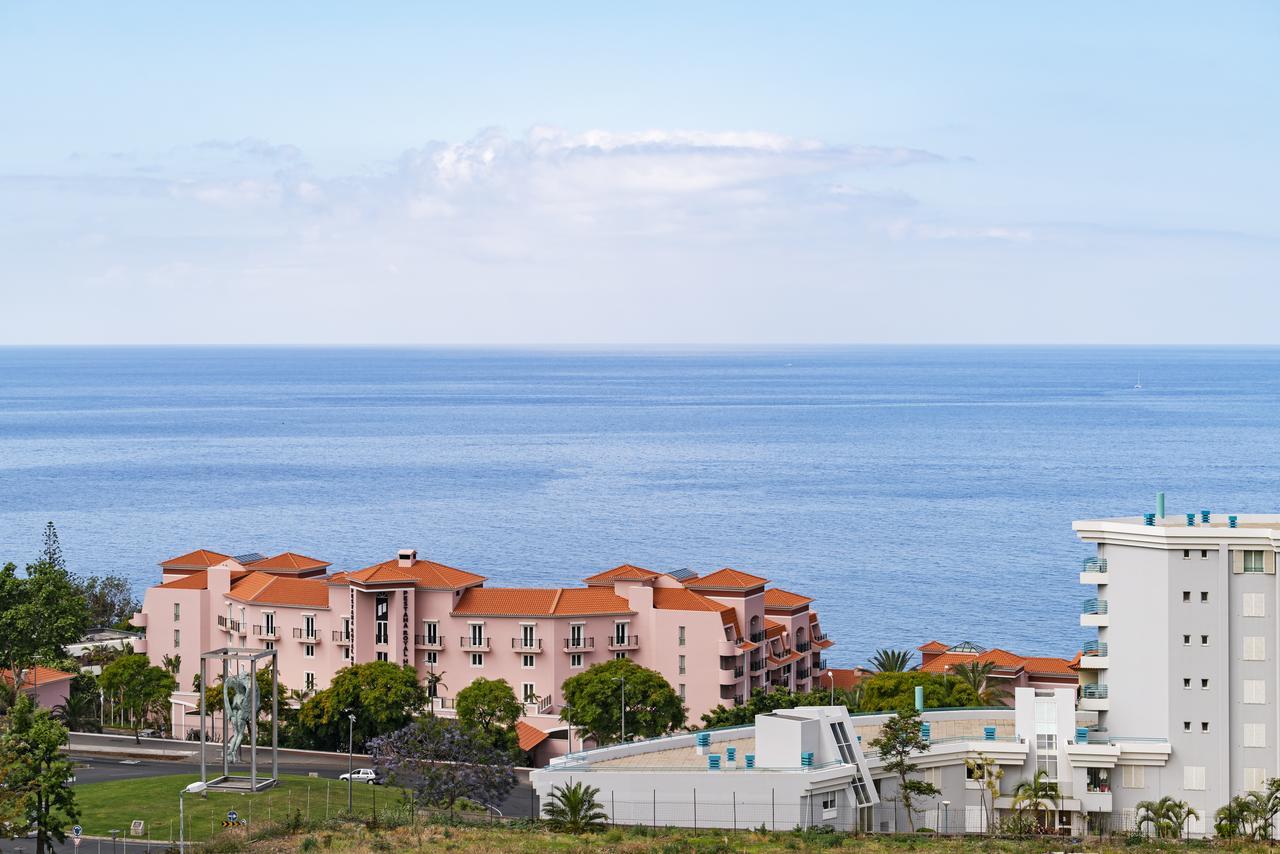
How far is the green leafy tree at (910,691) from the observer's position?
6994cm

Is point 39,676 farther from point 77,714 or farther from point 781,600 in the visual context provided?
point 781,600

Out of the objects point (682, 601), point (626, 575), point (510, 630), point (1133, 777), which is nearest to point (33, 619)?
point (510, 630)

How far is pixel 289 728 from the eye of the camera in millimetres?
75375

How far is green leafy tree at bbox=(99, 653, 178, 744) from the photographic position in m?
79.6

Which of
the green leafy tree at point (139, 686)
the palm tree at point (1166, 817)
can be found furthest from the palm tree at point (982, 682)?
the green leafy tree at point (139, 686)

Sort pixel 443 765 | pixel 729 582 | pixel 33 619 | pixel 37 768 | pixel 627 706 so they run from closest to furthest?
pixel 37 768
pixel 443 765
pixel 627 706
pixel 33 619
pixel 729 582

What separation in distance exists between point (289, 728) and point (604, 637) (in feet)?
51.5

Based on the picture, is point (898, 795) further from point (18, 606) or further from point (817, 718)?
point (18, 606)

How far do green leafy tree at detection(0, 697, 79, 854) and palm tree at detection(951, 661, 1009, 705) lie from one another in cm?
4037

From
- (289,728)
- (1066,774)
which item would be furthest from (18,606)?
(1066,774)

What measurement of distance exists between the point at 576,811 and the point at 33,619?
40318mm

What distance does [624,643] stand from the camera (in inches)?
3221

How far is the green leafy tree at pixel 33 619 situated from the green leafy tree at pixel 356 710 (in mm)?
11902

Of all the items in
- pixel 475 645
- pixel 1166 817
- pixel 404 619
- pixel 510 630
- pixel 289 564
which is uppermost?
pixel 289 564
